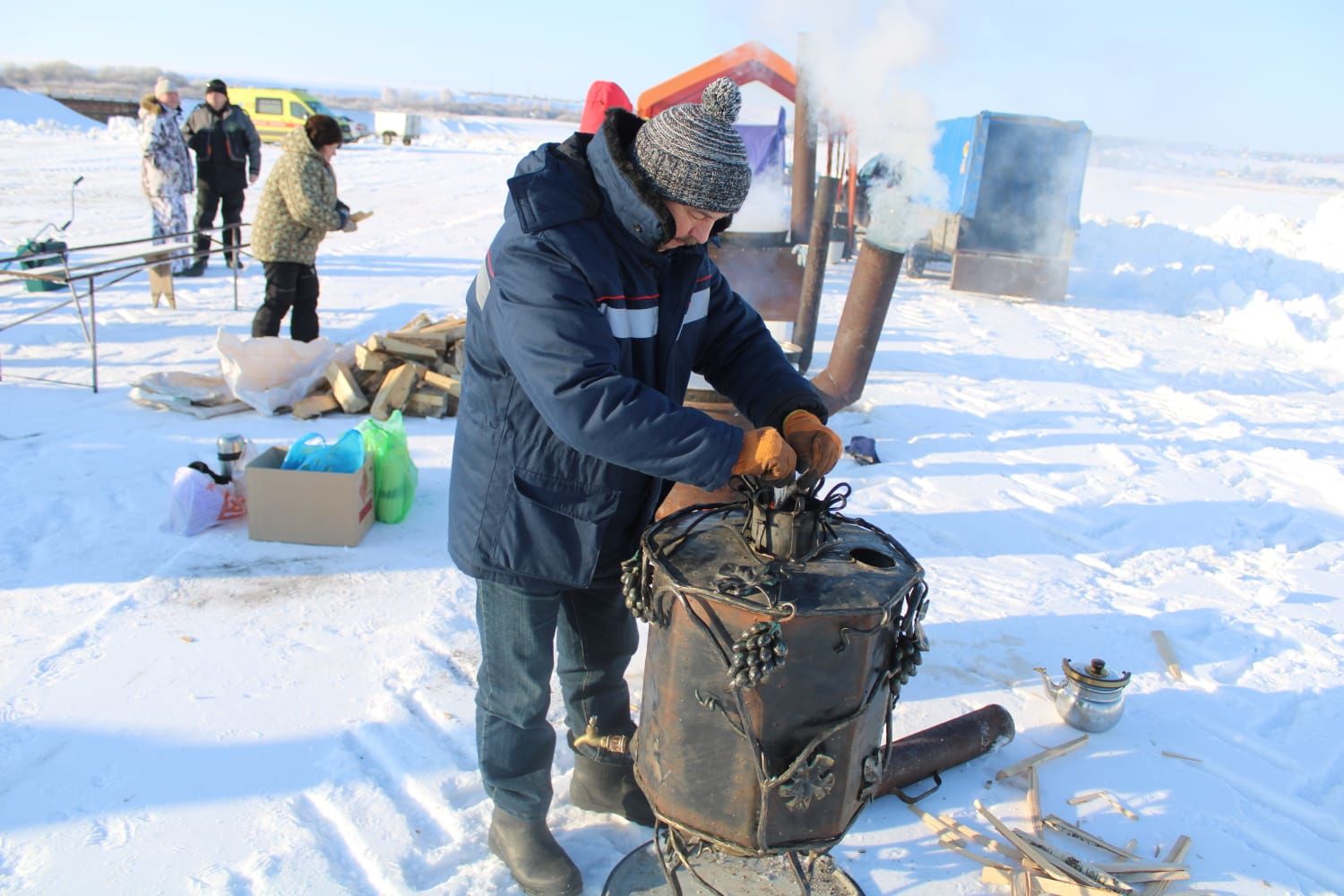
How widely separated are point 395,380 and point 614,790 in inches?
144

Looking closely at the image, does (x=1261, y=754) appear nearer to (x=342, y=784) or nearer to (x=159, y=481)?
(x=342, y=784)

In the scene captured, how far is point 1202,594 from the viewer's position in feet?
14.3

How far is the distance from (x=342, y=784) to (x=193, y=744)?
1.63 feet

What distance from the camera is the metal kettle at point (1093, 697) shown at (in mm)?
3199

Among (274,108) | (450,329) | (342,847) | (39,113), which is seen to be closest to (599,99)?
(450,329)

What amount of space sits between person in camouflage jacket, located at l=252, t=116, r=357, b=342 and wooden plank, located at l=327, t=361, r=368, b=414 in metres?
0.80

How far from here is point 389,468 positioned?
14.0 feet

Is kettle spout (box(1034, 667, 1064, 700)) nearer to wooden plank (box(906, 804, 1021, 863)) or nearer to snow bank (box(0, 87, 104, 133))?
wooden plank (box(906, 804, 1021, 863))

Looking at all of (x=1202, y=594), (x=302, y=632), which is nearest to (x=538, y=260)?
(x=302, y=632)

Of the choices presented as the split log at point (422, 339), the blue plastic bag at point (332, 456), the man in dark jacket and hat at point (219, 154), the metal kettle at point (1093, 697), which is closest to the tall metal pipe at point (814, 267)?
the split log at point (422, 339)

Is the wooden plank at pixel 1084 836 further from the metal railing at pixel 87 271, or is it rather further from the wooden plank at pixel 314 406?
the metal railing at pixel 87 271

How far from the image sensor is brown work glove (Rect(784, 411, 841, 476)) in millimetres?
2057

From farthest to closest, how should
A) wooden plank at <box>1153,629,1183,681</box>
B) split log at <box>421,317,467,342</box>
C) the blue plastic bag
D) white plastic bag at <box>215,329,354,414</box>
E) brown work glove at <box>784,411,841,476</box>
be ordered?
split log at <box>421,317,467,342</box>
white plastic bag at <box>215,329,354,414</box>
the blue plastic bag
wooden plank at <box>1153,629,1183,681</box>
brown work glove at <box>784,411,841,476</box>

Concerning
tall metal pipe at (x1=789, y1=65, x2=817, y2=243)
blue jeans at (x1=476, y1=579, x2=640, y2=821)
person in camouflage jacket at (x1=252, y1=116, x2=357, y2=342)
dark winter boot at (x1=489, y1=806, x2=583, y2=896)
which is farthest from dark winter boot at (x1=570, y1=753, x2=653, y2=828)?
tall metal pipe at (x1=789, y1=65, x2=817, y2=243)
